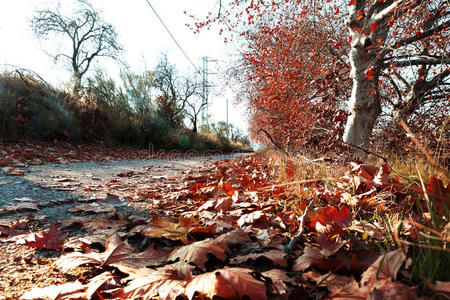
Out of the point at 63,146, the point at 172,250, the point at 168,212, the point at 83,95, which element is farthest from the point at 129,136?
the point at 172,250

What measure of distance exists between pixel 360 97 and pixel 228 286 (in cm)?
355

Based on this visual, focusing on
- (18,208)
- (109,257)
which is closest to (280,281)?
(109,257)

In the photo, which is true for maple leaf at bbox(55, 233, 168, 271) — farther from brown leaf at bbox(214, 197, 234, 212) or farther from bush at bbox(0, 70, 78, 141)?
bush at bbox(0, 70, 78, 141)

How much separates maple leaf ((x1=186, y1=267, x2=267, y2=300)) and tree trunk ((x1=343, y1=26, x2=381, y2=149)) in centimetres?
318

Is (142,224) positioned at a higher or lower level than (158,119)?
lower

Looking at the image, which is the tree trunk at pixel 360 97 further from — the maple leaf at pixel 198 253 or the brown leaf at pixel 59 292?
the brown leaf at pixel 59 292

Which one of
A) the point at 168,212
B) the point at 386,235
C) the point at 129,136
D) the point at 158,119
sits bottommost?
the point at 168,212

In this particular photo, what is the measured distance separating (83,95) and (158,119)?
3898mm

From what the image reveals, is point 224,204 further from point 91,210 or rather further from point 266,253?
point 91,210

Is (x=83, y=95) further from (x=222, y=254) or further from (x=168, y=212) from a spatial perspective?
(x=222, y=254)

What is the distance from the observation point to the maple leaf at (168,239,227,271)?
803 mm

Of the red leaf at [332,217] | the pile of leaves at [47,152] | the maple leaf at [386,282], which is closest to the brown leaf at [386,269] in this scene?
the maple leaf at [386,282]

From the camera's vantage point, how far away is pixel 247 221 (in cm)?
124

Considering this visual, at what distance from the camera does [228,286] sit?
626 mm
